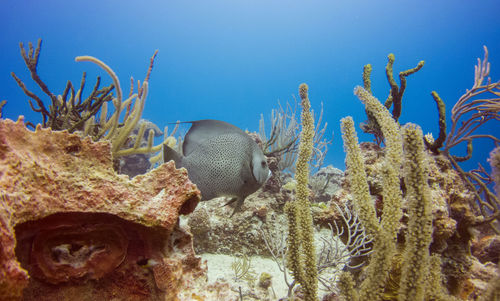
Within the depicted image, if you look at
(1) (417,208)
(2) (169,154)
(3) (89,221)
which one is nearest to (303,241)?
(1) (417,208)

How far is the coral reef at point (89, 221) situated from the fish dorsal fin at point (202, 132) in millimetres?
834

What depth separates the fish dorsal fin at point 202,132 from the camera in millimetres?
2146

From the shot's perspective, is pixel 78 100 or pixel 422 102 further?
pixel 422 102

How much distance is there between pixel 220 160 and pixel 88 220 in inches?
43.5

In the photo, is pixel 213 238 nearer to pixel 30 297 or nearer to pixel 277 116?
pixel 30 297

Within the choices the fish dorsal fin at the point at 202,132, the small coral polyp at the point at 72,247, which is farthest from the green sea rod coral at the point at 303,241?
the fish dorsal fin at the point at 202,132

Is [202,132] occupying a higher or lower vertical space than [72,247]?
higher

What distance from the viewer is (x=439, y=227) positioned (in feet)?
6.55

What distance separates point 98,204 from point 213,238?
7.59ft

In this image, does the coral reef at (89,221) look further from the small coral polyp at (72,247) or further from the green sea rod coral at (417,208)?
the green sea rod coral at (417,208)

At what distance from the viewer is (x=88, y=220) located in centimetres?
113

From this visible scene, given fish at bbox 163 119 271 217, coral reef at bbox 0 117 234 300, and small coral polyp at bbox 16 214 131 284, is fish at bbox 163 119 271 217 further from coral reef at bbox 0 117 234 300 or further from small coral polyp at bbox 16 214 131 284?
small coral polyp at bbox 16 214 131 284

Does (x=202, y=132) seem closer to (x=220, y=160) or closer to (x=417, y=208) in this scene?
(x=220, y=160)

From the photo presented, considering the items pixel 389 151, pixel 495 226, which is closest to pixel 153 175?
pixel 389 151
